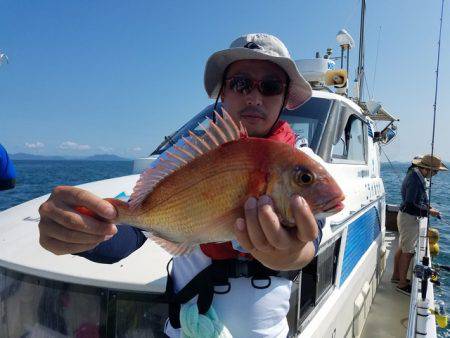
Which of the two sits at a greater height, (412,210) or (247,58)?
(247,58)

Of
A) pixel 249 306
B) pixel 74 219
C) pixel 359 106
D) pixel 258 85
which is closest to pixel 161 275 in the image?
pixel 249 306

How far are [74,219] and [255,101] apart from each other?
102 centimetres

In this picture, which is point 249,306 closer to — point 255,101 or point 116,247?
point 116,247

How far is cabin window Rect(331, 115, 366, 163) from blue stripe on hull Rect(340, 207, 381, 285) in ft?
2.63

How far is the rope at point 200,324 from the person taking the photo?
5.13 ft

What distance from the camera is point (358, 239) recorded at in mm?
4480

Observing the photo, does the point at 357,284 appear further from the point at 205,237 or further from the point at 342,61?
the point at 342,61

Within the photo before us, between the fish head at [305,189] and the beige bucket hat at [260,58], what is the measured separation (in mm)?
742

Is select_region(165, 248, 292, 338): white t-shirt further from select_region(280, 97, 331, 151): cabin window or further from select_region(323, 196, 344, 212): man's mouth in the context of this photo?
select_region(280, 97, 331, 151): cabin window

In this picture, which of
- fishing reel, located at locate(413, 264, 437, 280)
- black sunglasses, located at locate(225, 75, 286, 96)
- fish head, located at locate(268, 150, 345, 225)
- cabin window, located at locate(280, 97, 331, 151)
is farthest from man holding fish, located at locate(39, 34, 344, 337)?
fishing reel, located at locate(413, 264, 437, 280)

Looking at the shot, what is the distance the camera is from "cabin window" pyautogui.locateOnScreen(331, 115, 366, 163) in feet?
13.3

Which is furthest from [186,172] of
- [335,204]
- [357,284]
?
[357,284]

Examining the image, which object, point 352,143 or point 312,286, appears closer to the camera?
point 312,286

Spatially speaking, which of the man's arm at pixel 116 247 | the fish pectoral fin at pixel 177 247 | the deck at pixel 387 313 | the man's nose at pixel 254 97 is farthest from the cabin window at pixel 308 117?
the deck at pixel 387 313
